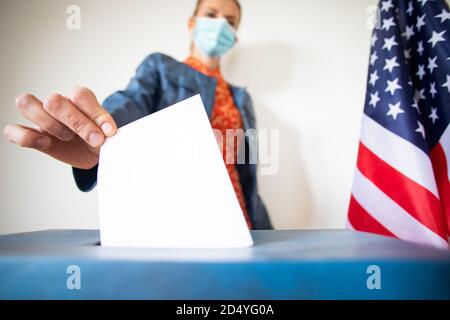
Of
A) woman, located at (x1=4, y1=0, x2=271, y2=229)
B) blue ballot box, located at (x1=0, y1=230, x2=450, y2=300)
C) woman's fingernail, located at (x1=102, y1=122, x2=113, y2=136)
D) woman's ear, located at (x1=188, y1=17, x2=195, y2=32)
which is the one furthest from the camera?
woman's ear, located at (x1=188, y1=17, x2=195, y2=32)

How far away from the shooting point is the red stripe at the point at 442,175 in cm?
60

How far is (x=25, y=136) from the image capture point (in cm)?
47

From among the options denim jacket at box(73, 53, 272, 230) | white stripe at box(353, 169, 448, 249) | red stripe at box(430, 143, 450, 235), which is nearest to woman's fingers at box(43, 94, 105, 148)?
denim jacket at box(73, 53, 272, 230)

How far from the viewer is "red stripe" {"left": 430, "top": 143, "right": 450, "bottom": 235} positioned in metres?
0.60

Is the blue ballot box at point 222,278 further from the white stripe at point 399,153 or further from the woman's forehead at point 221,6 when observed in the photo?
the woman's forehead at point 221,6

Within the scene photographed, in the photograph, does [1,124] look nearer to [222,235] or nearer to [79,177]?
[79,177]

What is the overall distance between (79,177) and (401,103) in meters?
0.89

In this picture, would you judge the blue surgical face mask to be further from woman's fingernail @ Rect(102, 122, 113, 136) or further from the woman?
woman's fingernail @ Rect(102, 122, 113, 136)

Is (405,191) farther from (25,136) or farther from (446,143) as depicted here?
(25,136)

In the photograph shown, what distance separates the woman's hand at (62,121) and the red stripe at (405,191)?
672mm

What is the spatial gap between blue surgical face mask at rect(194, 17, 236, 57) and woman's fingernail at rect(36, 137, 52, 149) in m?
0.69

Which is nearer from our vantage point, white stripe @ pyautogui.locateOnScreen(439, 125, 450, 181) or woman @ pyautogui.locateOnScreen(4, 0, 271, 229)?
white stripe @ pyautogui.locateOnScreen(439, 125, 450, 181)

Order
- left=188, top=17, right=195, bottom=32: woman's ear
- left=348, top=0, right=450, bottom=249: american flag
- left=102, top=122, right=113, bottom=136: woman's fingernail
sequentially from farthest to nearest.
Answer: left=188, top=17, right=195, bottom=32: woman's ear → left=348, top=0, right=450, bottom=249: american flag → left=102, top=122, right=113, bottom=136: woman's fingernail

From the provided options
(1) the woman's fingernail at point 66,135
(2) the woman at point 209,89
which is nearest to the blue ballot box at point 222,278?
(1) the woman's fingernail at point 66,135
